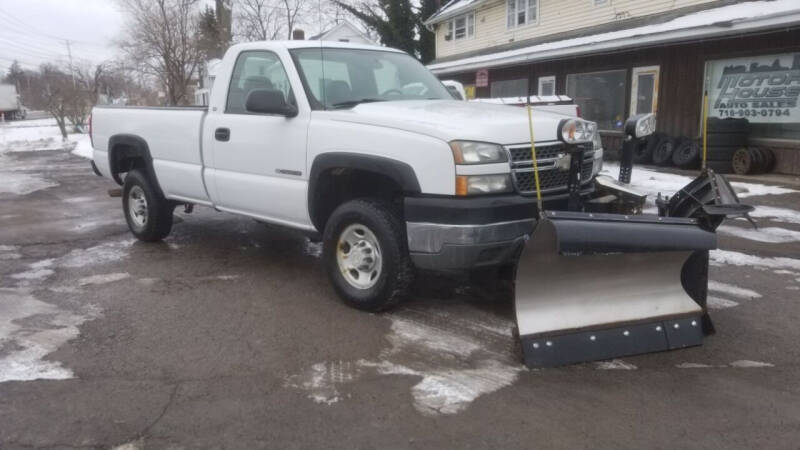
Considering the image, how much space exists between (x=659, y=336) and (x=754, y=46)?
11.3 m

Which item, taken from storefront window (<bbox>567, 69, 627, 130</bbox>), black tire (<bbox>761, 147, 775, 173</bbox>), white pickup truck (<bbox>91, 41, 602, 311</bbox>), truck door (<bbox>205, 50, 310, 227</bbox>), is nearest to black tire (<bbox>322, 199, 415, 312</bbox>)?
white pickup truck (<bbox>91, 41, 602, 311</bbox>)

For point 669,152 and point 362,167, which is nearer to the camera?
point 362,167

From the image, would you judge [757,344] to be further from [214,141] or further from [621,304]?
[214,141]

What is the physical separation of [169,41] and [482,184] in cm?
3187

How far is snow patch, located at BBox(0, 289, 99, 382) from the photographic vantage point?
3.90 meters

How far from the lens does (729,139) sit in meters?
13.1

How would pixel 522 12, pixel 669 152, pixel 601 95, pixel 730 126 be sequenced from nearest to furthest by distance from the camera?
pixel 730 126 → pixel 669 152 → pixel 601 95 → pixel 522 12

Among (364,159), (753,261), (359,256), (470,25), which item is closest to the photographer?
(364,159)

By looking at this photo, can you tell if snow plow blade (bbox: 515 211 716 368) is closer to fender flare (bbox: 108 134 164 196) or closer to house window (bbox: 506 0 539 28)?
fender flare (bbox: 108 134 164 196)

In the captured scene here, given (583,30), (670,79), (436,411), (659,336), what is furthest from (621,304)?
(583,30)

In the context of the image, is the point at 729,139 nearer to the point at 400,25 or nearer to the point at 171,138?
the point at 171,138

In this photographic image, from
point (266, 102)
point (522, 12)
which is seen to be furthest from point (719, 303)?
point (522, 12)

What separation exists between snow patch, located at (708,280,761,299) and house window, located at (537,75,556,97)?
14.5 metres

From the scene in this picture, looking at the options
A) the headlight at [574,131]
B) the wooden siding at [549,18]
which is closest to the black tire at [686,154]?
the wooden siding at [549,18]
